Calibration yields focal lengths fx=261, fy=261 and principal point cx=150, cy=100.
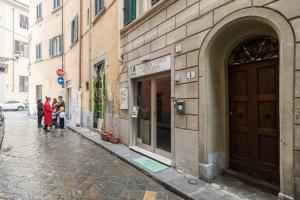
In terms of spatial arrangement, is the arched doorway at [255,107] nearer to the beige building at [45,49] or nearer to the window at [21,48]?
the beige building at [45,49]

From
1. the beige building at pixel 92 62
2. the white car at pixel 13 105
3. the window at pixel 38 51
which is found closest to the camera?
the beige building at pixel 92 62

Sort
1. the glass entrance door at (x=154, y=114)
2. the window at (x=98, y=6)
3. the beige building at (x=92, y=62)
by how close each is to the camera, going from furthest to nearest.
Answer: the window at (x=98, y=6) < the beige building at (x=92, y=62) < the glass entrance door at (x=154, y=114)

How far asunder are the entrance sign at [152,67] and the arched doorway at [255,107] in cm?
147

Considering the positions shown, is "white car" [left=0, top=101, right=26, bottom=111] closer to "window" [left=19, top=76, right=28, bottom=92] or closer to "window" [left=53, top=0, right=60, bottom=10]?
"window" [left=19, top=76, right=28, bottom=92]

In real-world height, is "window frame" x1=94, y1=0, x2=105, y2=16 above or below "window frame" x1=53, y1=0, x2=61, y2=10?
below

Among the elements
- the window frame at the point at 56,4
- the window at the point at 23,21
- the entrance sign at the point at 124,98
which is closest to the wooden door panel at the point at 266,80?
the entrance sign at the point at 124,98

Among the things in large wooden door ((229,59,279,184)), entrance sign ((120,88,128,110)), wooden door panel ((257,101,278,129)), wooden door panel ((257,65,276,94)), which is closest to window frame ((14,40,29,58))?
entrance sign ((120,88,128,110))

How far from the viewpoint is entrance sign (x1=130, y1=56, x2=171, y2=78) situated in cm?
594

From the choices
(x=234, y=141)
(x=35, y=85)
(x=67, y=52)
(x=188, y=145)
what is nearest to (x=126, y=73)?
(x=188, y=145)

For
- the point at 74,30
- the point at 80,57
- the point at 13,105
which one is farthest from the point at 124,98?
the point at 13,105

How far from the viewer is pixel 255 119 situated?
452 cm

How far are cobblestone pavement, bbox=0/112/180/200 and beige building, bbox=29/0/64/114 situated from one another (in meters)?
10.7

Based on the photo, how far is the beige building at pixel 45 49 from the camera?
18156 mm

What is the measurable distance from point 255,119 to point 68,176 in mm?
3760
